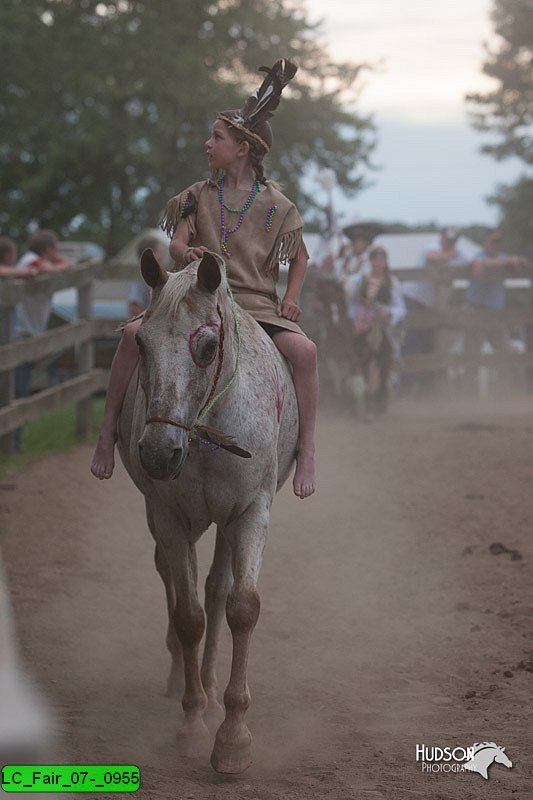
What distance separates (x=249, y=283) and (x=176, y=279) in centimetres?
88

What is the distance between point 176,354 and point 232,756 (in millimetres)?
1465

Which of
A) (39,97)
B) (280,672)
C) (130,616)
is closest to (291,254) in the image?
(280,672)

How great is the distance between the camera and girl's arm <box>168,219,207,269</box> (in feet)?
15.1

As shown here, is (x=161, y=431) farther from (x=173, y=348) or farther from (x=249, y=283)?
(x=249, y=283)

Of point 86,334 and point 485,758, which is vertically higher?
point 485,758

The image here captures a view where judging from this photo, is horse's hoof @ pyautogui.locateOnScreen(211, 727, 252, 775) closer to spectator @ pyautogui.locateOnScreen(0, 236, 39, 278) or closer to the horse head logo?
the horse head logo

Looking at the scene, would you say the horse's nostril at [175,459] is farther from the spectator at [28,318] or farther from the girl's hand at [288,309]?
the spectator at [28,318]

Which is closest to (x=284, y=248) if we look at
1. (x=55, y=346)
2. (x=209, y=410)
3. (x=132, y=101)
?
(x=209, y=410)

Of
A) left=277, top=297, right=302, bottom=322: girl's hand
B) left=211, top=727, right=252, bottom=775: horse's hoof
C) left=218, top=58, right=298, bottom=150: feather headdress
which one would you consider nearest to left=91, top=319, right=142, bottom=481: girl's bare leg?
left=277, top=297, right=302, bottom=322: girl's hand

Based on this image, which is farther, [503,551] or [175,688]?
[503,551]

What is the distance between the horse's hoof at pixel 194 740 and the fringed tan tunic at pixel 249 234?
1667 millimetres

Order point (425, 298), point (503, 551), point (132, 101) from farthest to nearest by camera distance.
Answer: point (132, 101) → point (425, 298) → point (503, 551)

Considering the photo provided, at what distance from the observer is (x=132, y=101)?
101 feet

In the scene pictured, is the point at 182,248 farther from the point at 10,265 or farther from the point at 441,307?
the point at 441,307
